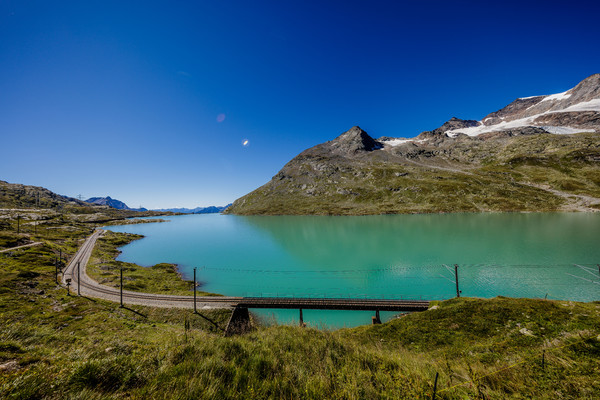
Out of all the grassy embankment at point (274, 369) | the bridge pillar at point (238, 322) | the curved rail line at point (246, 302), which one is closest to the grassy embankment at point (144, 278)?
the curved rail line at point (246, 302)

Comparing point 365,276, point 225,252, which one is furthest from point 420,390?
point 225,252

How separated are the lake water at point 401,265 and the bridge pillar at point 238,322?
13.8 feet

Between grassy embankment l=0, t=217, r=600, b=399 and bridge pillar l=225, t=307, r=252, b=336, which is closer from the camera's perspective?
grassy embankment l=0, t=217, r=600, b=399

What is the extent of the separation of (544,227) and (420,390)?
450 ft

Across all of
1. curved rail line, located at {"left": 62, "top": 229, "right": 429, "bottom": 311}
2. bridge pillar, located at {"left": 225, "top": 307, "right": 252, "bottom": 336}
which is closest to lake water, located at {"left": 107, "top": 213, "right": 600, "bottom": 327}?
curved rail line, located at {"left": 62, "top": 229, "right": 429, "bottom": 311}

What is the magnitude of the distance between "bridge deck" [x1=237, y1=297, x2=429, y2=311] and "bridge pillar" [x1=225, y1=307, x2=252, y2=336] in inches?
41.1

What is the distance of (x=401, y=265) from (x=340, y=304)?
1249 inches

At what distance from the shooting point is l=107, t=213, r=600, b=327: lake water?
39.9 metres

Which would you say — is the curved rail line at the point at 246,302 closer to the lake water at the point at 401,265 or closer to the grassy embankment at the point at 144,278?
the lake water at the point at 401,265

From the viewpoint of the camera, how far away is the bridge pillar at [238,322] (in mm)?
30561

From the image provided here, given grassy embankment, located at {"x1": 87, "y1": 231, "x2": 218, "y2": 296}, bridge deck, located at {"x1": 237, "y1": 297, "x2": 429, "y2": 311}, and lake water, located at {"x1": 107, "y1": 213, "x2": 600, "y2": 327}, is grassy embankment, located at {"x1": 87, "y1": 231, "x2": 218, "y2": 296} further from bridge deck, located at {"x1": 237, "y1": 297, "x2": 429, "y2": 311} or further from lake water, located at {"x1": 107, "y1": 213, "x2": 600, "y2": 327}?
bridge deck, located at {"x1": 237, "y1": 297, "x2": 429, "y2": 311}

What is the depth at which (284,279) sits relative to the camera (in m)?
54.2

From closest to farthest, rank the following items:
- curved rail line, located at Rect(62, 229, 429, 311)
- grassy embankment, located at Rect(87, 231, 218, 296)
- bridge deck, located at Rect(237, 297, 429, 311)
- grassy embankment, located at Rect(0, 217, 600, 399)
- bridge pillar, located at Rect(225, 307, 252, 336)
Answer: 1. grassy embankment, located at Rect(0, 217, 600, 399)
2. bridge pillar, located at Rect(225, 307, 252, 336)
3. bridge deck, located at Rect(237, 297, 429, 311)
4. curved rail line, located at Rect(62, 229, 429, 311)
5. grassy embankment, located at Rect(87, 231, 218, 296)

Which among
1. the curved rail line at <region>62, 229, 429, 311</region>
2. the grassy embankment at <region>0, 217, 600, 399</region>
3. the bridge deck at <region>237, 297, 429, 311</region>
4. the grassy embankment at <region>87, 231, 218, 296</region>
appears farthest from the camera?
the grassy embankment at <region>87, 231, 218, 296</region>
